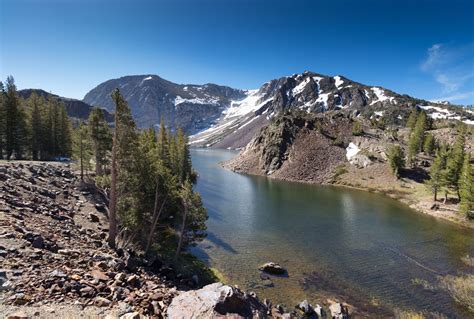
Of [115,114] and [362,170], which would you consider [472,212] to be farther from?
[115,114]

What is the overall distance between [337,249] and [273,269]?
557 inches

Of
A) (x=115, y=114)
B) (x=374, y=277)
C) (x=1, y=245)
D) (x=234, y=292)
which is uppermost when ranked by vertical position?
(x=115, y=114)

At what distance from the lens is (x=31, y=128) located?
6781cm

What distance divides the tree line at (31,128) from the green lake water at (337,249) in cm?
4483

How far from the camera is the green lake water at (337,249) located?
96.7 ft

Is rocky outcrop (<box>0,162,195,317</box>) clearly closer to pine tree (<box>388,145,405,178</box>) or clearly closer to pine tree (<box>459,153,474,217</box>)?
pine tree (<box>459,153,474,217</box>)

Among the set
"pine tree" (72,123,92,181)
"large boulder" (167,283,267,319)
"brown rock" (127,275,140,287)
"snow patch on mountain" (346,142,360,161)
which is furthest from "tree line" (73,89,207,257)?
"snow patch on mountain" (346,142,360,161)

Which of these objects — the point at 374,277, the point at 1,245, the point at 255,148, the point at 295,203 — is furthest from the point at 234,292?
the point at 255,148

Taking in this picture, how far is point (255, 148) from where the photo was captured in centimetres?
14875

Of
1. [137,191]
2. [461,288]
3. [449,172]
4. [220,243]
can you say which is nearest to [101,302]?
[137,191]

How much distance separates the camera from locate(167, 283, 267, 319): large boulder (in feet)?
44.0

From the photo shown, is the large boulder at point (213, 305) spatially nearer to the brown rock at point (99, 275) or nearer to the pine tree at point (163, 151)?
the brown rock at point (99, 275)

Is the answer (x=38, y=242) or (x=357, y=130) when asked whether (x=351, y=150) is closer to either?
(x=357, y=130)

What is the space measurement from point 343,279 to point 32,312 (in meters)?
30.7
